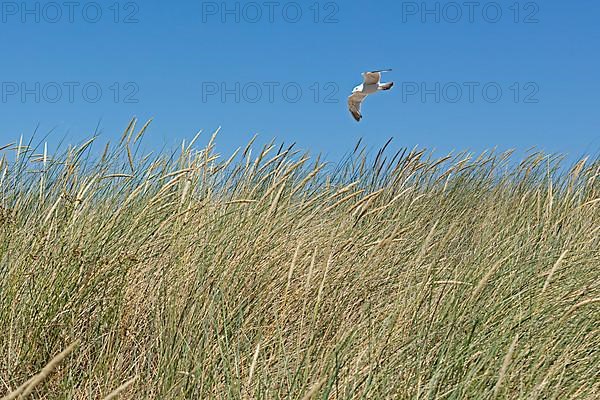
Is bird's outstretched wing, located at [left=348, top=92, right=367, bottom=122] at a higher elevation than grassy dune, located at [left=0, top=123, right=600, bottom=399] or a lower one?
higher

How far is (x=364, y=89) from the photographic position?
445 centimetres

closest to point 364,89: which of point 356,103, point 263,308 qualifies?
point 356,103

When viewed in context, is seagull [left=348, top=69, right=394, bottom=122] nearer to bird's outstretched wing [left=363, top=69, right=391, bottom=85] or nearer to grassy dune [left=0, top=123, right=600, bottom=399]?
bird's outstretched wing [left=363, top=69, right=391, bottom=85]

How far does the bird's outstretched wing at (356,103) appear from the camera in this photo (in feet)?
14.6

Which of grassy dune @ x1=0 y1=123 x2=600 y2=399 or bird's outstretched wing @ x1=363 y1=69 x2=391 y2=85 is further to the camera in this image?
bird's outstretched wing @ x1=363 y1=69 x2=391 y2=85

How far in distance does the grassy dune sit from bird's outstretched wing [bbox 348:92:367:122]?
1.14m

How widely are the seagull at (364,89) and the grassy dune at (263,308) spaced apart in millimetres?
1133

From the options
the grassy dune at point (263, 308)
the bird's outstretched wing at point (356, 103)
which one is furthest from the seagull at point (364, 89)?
the grassy dune at point (263, 308)

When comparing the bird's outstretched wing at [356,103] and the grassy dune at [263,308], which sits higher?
the bird's outstretched wing at [356,103]

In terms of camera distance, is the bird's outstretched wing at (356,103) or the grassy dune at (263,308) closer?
the grassy dune at (263,308)

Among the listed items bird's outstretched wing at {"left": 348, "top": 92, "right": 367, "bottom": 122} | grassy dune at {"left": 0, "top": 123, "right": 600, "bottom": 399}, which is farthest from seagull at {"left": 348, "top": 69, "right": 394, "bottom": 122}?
grassy dune at {"left": 0, "top": 123, "right": 600, "bottom": 399}

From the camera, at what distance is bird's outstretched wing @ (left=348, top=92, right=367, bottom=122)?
446 cm

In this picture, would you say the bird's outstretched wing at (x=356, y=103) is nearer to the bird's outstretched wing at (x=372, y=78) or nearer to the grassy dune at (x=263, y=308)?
the bird's outstretched wing at (x=372, y=78)

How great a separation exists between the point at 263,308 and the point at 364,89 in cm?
224
